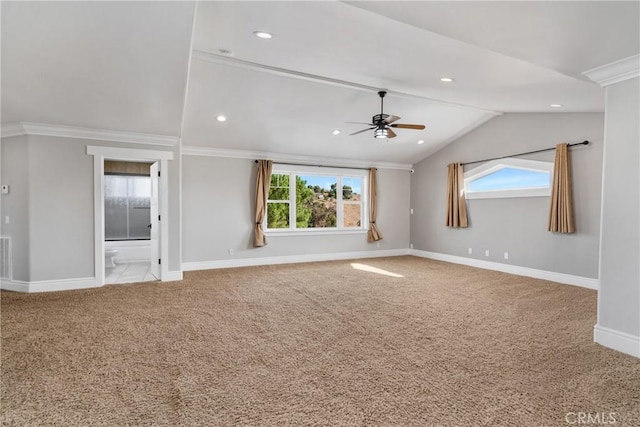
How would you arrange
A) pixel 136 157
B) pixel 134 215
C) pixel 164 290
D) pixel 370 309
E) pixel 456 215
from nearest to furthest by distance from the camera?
1. pixel 370 309
2. pixel 164 290
3. pixel 136 157
4. pixel 456 215
5. pixel 134 215

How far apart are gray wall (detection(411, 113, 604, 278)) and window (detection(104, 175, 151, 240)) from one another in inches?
277

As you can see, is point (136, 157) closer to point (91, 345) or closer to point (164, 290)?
point (164, 290)

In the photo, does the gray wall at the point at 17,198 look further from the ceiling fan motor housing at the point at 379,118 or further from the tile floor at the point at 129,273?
the ceiling fan motor housing at the point at 379,118

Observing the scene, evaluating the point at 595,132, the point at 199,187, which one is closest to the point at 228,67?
the point at 199,187

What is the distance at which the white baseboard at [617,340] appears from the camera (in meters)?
2.96

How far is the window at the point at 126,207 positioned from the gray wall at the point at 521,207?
7.04 m

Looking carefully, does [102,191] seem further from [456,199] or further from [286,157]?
[456,199]

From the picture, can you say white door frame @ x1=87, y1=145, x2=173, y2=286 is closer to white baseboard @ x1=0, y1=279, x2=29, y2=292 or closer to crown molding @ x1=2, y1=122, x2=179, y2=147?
crown molding @ x1=2, y1=122, x2=179, y2=147

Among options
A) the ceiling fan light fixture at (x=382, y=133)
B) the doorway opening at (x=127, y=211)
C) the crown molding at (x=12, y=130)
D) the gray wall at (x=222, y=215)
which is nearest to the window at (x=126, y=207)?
the doorway opening at (x=127, y=211)

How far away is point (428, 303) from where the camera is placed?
180 inches

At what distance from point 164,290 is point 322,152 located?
4291mm

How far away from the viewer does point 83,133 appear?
5191 millimetres

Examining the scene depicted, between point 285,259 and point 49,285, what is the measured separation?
4.15 meters

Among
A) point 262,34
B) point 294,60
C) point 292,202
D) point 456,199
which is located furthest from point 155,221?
point 456,199
